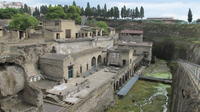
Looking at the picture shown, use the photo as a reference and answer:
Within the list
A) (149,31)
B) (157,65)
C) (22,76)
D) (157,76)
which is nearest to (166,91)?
(157,76)

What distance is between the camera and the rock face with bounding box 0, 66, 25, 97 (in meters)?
8.63

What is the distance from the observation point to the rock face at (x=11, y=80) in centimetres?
863

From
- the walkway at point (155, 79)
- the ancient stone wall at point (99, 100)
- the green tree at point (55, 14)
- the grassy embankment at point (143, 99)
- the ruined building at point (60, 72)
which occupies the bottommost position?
the grassy embankment at point (143, 99)

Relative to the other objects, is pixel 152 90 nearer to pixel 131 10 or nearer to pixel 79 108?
pixel 79 108

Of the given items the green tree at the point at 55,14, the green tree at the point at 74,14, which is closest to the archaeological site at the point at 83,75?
the green tree at the point at 55,14

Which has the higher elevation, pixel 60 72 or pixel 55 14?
pixel 55 14

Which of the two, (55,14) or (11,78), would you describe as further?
(55,14)

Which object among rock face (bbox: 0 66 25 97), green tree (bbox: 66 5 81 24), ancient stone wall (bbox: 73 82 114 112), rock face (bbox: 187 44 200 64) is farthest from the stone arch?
green tree (bbox: 66 5 81 24)

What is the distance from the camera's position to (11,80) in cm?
890

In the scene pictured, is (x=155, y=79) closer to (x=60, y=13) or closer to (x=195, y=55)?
(x=195, y=55)

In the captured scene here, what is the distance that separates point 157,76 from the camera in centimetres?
2797

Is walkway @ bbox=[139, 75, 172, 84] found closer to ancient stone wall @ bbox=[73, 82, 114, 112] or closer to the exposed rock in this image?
ancient stone wall @ bbox=[73, 82, 114, 112]

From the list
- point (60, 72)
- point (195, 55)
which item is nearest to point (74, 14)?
point (195, 55)

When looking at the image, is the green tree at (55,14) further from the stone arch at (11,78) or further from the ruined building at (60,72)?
the stone arch at (11,78)
